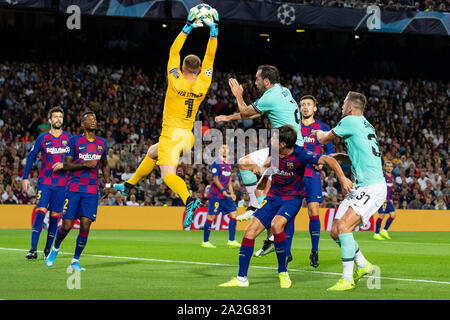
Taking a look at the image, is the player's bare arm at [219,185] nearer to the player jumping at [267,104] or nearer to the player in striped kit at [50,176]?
the player in striped kit at [50,176]

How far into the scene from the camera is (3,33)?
3372 centimetres

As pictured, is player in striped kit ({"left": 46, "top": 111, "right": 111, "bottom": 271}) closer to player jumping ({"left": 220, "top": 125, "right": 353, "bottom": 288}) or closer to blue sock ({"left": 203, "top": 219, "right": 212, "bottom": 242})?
player jumping ({"left": 220, "top": 125, "right": 353, "bottom": 288})

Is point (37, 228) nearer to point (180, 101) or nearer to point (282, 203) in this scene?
point (180, 101)

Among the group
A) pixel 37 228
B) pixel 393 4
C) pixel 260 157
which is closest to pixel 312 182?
pixel 260 157

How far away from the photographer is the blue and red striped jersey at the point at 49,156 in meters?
14.1

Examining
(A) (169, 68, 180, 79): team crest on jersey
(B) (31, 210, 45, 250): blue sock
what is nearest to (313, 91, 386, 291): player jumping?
(A) (169, 68, 180, 79): team crest on jersey

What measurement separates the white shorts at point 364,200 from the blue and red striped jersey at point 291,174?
0.65 meters

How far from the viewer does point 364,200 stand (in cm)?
978

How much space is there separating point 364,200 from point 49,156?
6665 millimetres

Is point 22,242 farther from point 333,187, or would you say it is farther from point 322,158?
point 333,187

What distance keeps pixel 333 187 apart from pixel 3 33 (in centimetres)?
1600

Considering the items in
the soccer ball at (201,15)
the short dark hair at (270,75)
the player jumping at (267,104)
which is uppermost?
the soccer ball at (201,15)

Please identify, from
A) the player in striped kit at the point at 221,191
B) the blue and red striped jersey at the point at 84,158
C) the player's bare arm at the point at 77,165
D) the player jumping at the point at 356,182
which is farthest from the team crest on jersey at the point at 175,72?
Result: the player in striped kit at the point at 221,191
